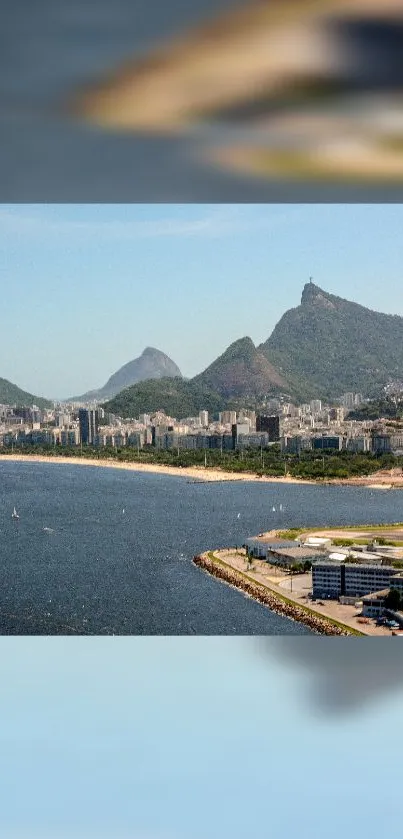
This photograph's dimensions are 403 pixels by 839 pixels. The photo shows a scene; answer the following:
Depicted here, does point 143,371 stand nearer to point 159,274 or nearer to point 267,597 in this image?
point 159,274

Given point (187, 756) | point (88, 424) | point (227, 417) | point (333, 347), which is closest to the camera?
point (187, 756)

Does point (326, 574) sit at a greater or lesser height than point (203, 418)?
lesser

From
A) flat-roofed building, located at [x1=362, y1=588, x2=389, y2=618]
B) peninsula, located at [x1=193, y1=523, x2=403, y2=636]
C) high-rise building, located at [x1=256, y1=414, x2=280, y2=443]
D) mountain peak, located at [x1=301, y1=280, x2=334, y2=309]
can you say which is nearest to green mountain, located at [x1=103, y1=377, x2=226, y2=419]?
high-rise building, located at [x1=256, y1=414, x2=280, y2=443]

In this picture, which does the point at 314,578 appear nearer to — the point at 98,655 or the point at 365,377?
the point at 365,377

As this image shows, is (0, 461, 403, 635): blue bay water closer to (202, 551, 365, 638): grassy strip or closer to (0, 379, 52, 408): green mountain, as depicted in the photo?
(202, 551, 365, 638): grassy strip

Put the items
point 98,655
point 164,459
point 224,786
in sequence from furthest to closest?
point 164,459
point 98,655
point 224,786
